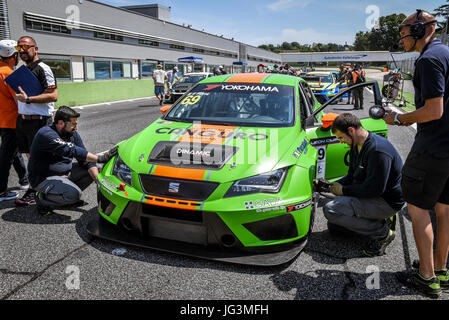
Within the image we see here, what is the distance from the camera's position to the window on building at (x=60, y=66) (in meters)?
21.3

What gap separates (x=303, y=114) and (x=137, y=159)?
2.02m

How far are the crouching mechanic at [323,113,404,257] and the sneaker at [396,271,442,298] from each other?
485mm

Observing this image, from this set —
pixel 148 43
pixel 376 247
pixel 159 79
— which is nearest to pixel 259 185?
pixel 376 247

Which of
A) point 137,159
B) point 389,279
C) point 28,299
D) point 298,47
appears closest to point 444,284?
point 389,279

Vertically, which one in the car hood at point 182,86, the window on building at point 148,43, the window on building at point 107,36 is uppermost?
the window on building at point 148,43

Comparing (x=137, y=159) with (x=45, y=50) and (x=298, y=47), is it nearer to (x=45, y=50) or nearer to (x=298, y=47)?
(x=45, y=50)

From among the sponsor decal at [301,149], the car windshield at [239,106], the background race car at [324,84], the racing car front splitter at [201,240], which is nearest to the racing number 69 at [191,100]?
the car windshield at [239,106]

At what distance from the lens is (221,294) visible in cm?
247

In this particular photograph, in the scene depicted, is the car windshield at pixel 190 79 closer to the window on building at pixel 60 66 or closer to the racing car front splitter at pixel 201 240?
the window on building at pixel 60 66

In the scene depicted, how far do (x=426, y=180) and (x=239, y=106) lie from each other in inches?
85.3

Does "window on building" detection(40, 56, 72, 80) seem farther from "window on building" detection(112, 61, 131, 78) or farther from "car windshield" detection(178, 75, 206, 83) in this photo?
"car windshield" detection(178, 75, 206, 83)

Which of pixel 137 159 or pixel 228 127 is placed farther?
pixel 228 127

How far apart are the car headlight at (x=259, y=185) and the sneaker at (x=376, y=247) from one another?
41.8 inches
